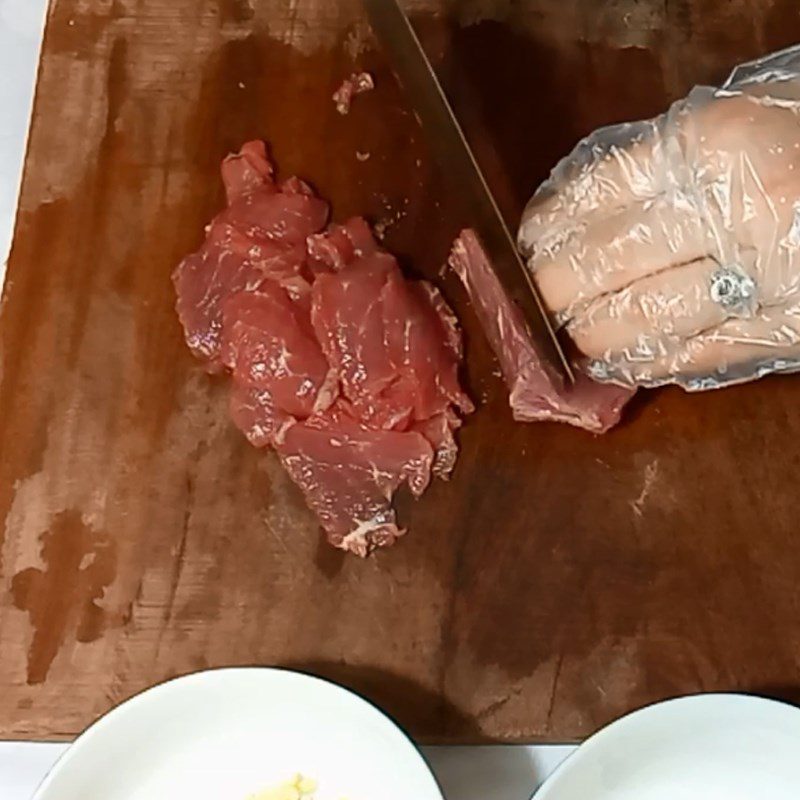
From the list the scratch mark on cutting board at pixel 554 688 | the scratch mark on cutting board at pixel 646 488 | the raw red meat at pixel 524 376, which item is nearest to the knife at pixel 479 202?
the raw red meat at pixel 524 376

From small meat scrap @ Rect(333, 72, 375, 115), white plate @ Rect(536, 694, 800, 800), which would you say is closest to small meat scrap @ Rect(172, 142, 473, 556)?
small meat scrap @ Rect(333, 72, 375, 115)

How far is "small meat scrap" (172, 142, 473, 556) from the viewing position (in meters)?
1.21

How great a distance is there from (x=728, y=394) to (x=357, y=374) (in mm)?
378

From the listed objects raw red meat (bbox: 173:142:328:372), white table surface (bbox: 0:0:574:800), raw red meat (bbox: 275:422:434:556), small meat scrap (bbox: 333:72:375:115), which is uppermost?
small meat scrap (bbox: 333:72:375:115)

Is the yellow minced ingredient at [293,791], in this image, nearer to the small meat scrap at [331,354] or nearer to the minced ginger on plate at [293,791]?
the minced ginger on plate at [293,791]

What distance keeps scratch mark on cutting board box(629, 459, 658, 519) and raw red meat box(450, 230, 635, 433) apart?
2.2 inches

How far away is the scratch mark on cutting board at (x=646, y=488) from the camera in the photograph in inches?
47.4

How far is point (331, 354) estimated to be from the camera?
1.24 meters

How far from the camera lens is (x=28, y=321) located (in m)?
1.27

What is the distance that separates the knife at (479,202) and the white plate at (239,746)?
408mm

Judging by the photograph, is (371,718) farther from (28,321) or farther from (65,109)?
(65,109)

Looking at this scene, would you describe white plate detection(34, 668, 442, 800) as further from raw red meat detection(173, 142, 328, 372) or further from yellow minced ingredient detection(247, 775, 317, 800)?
raw red meat detection(173, 142, 328, 372)

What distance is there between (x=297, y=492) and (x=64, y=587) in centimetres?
24

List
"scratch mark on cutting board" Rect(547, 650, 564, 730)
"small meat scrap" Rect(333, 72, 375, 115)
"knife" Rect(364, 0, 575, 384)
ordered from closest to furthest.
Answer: "scratch mark on cutting board" Rect(547, 650, 564, 730) → "knife" Rect(364, 0, 575, 384) → "small meat scrap" Rect(333, 72, 375, 115)
